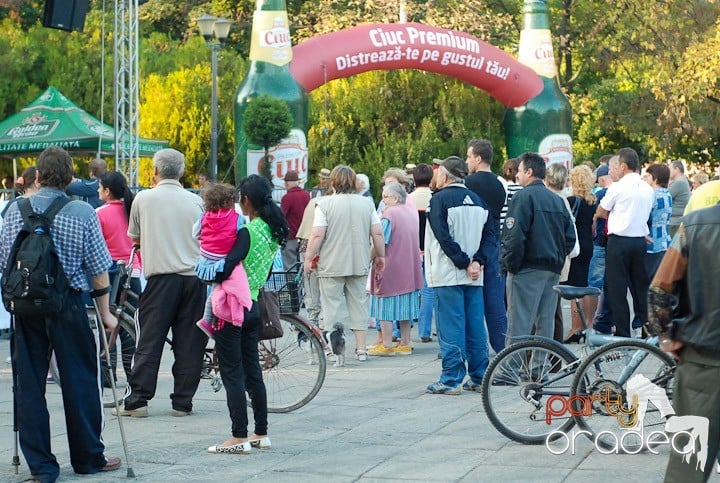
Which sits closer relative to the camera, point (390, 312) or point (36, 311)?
point (36, 311)

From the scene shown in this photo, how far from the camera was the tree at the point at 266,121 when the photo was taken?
22.1 meters

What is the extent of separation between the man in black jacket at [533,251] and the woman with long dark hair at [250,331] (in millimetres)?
2044

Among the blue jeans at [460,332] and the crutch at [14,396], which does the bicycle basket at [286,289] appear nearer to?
the blue jeans at [460,332]

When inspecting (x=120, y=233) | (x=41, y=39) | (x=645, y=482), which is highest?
(x=41, y=39)

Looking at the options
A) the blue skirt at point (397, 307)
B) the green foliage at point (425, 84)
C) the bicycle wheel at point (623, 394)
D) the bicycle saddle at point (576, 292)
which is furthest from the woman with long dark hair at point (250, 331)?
the green foliage at point (425, 84)

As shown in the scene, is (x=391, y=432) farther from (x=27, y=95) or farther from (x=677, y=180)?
(x=27, y=95)

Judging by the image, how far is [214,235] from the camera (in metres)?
7.58

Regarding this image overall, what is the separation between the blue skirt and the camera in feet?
39.3

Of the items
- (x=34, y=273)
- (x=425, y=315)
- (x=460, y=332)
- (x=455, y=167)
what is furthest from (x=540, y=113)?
(x=34, y=273)

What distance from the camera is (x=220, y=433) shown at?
8.20m

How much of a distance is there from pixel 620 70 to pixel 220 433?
32204mm

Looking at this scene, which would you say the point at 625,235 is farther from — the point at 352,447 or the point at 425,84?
the point at 425,84

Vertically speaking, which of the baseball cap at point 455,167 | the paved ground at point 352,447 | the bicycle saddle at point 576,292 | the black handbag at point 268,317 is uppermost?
the baseball cap at point 455,167

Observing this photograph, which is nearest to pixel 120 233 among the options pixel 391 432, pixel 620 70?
pixel 391 432
